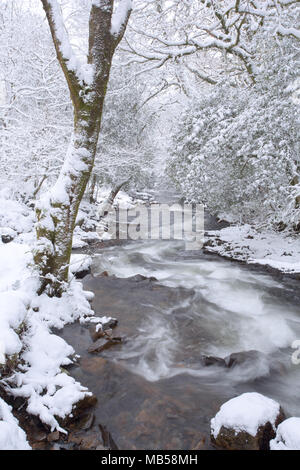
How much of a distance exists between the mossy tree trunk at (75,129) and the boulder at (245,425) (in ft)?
9.97

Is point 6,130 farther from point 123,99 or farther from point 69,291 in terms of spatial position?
point 69,291

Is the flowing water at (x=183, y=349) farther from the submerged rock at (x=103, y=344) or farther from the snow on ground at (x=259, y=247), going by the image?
the snow on ground at (x=259, y=247)

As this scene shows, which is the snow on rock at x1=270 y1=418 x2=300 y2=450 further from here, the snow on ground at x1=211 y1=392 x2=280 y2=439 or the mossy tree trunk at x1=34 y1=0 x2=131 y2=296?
the mossy tree trunk at x1=34 y1=0 x2=131 y2=296

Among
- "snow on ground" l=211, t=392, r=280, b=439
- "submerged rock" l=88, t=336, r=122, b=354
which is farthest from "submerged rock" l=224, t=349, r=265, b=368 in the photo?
"submerged rock" l=88, t=336, r=122, b=354

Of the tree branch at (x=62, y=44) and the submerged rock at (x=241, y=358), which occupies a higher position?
the tree branch at (x=62, y=44)

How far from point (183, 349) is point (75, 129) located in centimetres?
368

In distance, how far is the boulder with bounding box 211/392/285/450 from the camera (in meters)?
2.47

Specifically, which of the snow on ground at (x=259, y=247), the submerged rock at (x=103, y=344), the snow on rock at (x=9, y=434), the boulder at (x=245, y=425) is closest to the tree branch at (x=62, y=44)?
the submerged rock at (x=103, y=344)

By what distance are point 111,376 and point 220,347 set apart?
183 centimetres

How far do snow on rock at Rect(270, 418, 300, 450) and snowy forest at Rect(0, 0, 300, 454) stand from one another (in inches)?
0.5

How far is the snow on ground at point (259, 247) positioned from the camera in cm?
830

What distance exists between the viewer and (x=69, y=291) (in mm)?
4863

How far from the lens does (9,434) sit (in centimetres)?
217

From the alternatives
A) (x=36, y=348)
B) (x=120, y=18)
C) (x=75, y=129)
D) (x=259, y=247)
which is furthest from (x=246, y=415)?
(x=259, y=247)
